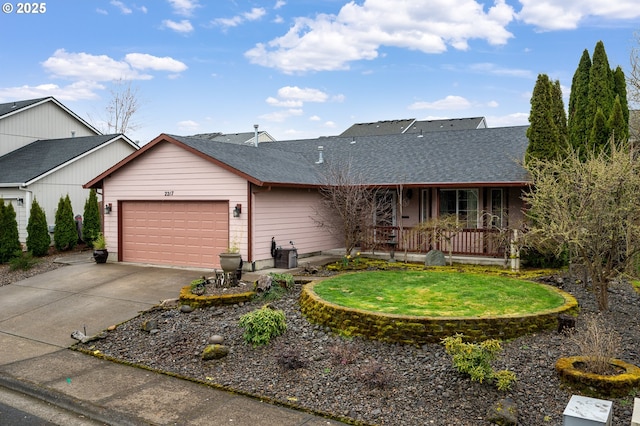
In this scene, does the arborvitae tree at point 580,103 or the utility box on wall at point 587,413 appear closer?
the utility box on wall at point 587,413

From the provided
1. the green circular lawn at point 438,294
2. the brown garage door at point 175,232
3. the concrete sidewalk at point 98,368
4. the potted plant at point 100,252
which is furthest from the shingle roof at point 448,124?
the concrete sidewalk at point 98,368

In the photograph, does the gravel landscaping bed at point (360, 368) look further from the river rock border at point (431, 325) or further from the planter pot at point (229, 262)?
the planter pot at point (229, 262)

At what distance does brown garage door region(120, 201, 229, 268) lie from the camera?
14055 millimetres

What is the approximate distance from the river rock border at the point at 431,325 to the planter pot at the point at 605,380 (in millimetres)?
1358

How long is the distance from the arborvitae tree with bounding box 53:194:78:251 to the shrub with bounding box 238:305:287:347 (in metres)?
13.5

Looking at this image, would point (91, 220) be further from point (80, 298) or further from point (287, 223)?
point (287, 223)

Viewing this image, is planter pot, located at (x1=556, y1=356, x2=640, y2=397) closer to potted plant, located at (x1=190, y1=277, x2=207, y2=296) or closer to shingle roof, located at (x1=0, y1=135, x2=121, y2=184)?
potted plant, located at (x1=190, y1=277, x2=207, y2=296)

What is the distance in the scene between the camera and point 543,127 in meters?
14.0

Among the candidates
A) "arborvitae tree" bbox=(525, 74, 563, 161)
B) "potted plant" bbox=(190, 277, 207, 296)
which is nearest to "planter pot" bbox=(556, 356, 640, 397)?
"potted plant" bbox=(190, 277, 207, 296)

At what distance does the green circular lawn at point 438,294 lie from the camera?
27.3 feet

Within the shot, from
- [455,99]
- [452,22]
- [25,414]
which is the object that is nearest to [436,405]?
[25,414]

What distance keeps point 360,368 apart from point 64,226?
1605cm

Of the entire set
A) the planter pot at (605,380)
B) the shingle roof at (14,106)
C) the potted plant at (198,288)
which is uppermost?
the shingle roof at (14,106)

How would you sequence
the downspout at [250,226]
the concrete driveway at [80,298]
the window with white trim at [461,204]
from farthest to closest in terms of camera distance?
the window with white trim at [461,204], the downspout at [250,226], the concrete driveway at [80,298]
